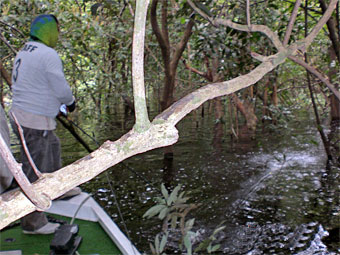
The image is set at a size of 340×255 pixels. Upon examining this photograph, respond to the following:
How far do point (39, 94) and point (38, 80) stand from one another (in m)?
0.12

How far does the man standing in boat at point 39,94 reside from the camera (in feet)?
10.5

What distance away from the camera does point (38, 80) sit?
3.23 m

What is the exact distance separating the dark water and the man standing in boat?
0.88m

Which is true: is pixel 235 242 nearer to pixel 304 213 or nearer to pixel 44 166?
pixel 304 213

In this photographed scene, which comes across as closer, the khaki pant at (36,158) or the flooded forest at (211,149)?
the flooded forest at (211,149)

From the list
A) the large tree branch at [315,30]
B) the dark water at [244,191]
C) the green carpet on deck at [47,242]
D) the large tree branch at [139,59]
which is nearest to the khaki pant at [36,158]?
the green carpet on deck at [47,242]

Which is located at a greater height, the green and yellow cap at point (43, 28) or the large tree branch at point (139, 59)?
the green and yellow cap at point (43, 28)

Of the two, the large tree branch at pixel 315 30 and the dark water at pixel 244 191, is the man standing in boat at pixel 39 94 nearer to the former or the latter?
the dark water at pixel 244 191

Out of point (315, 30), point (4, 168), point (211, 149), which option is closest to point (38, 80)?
point (4, 168)

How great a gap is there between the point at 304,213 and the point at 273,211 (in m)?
0.43

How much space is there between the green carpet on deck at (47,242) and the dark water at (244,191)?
2.14 feet

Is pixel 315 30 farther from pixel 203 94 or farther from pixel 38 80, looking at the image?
pixel 38 80

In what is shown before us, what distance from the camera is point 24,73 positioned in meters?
3.22

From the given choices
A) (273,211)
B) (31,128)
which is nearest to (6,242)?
(31,128)
